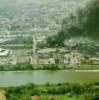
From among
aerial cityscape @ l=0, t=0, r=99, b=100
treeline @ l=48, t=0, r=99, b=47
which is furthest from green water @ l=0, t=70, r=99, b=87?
treeline @ l=48, t=0, r=99, b=47

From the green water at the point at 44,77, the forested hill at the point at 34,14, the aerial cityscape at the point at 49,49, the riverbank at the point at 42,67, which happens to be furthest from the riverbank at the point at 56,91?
the forested hill at the point at 34,14

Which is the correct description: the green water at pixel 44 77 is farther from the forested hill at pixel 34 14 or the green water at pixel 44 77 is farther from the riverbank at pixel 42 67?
the forested hill at pixel 34 14

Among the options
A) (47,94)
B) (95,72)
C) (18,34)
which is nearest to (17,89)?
(47,94)

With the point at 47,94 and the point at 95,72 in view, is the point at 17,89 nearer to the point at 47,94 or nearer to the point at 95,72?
the point at 47,94

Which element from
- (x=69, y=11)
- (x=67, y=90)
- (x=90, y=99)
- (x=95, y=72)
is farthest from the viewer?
(x=69, y=11)

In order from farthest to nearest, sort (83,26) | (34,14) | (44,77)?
(34,14) < (83,26) < (44,77)

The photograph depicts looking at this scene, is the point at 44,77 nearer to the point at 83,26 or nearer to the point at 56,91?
the point at 56,91

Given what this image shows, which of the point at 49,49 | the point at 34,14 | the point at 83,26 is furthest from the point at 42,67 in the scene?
the point at 34,14
